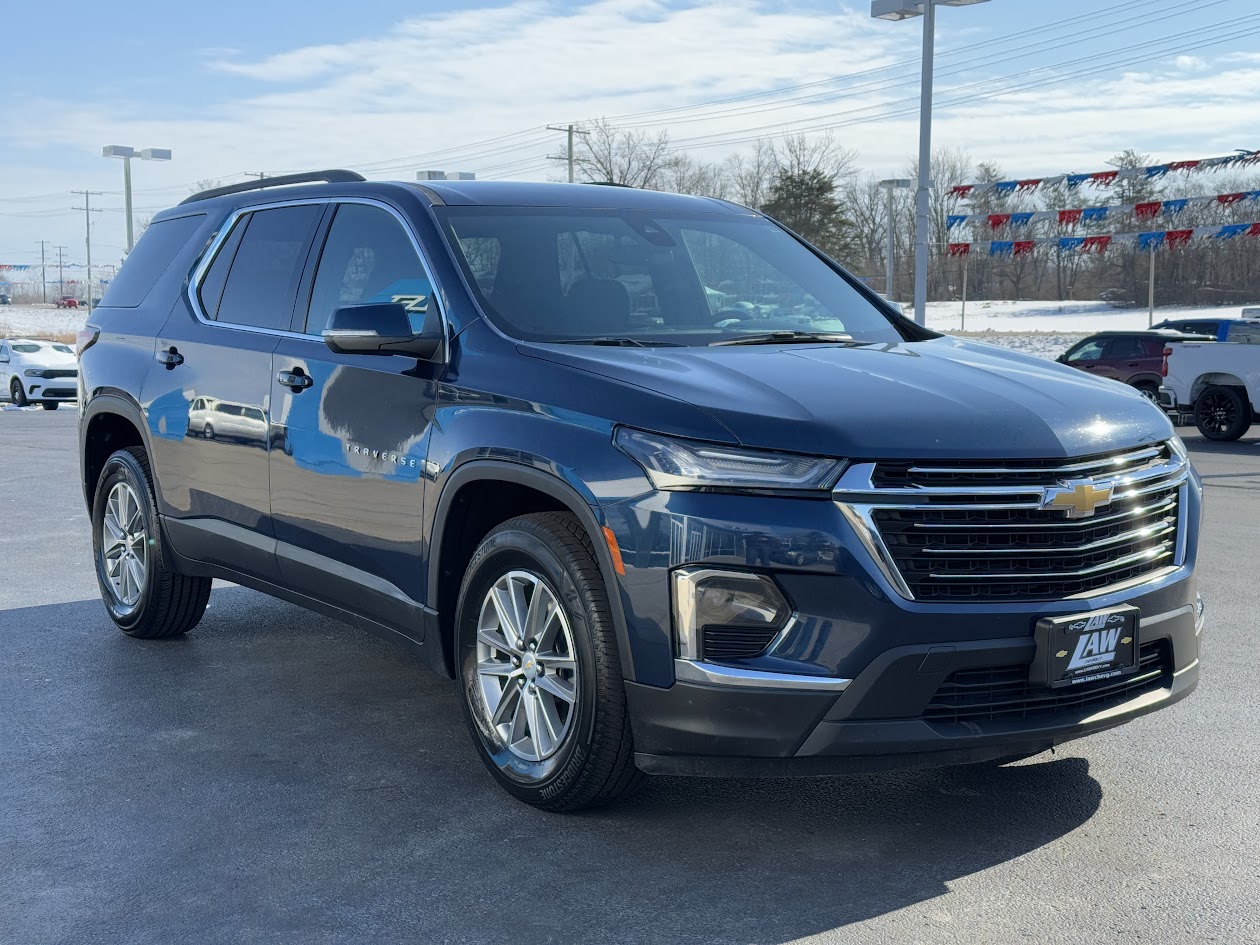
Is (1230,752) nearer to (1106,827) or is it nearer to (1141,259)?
(1106,827)

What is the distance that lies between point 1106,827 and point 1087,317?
63222mm

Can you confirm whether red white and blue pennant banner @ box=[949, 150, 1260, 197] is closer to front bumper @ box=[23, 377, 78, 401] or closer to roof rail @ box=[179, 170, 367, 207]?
front bumper @ box=[23, 377, 78, 401]

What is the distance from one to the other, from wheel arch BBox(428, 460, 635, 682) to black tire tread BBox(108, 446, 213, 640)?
2210 mm

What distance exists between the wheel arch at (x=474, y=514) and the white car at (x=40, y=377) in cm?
2551

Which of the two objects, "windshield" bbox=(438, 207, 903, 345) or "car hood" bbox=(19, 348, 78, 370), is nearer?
"windshield" bbox=(438, 207, 903, 345)

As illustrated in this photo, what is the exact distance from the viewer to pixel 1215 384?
64.2 feet

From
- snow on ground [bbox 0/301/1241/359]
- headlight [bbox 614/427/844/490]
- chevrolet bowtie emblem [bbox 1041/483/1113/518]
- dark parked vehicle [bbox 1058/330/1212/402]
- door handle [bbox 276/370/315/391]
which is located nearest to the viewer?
headlight [bbox 614/427/844/490]

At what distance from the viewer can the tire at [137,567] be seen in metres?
6.28

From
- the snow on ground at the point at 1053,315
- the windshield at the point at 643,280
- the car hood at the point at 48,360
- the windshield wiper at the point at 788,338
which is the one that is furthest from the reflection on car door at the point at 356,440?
the snow on ground at the point at 1053,315

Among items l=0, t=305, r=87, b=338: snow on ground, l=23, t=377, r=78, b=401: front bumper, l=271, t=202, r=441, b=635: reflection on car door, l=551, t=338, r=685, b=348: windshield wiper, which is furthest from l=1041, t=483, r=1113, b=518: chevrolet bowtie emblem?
l=0, t=305, r=87, b=338: snow on ground

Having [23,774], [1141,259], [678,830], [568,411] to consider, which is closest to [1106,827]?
[678,830]

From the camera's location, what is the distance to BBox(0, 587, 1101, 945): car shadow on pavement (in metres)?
3.44

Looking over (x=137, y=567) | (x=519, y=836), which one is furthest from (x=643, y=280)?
(x=137, y=567)

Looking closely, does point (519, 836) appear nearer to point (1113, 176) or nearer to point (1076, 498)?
point (1076, 498)
